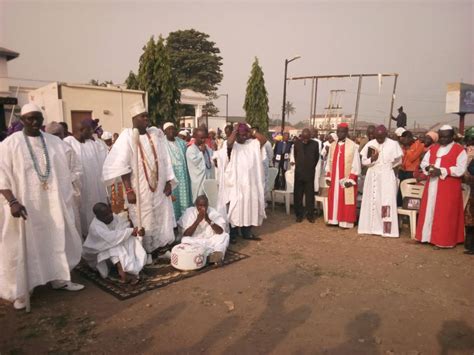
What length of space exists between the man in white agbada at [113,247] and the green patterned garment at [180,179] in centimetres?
187

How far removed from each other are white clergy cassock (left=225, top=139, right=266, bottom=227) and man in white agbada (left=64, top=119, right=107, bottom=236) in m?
2.14

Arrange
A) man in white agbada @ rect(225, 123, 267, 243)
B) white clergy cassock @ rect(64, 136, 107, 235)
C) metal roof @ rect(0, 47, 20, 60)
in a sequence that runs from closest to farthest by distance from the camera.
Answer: white clergy cassock @ rect(64, 136, 107, 235), man in white agbada @ rect(225, 123, 267, 243), metal roof @ rect(0, 47, 20, 60)

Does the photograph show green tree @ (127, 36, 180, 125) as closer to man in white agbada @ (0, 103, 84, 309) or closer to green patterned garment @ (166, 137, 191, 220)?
green patterned garment @ (166, 137, 191, 220)

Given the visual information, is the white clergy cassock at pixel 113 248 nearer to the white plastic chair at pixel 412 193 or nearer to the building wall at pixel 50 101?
the white plastic chair at pixel 412 193

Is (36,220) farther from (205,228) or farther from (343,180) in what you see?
(343,180)

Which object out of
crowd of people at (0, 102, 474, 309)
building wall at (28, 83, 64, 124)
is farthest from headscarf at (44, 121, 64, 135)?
building wall at (28, 83, 64, 124)

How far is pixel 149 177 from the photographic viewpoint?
4.84 m

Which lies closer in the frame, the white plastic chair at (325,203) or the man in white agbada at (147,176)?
the man in white agbada at (147,176)

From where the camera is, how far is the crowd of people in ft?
12.3

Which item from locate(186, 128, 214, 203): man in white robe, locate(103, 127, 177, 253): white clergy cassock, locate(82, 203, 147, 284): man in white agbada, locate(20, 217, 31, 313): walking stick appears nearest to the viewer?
locate(20, 217, 31, 313): walking stick

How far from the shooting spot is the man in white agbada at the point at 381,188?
671 cm

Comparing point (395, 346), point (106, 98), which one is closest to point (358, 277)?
point (395, 346)

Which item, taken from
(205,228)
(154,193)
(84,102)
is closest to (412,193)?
(205,228)

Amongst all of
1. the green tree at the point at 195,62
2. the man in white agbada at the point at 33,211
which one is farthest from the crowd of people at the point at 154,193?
the green tree at the point at 195,62
